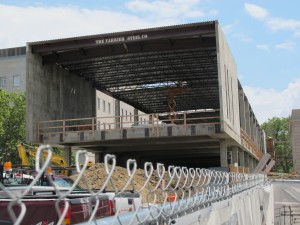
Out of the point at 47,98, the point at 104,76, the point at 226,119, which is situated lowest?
the point at 226,119

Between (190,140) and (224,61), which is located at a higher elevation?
(224,61)

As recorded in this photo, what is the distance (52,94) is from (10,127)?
20.8 metres

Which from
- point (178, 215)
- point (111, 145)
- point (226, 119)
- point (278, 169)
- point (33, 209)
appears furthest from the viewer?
point (278, 169)

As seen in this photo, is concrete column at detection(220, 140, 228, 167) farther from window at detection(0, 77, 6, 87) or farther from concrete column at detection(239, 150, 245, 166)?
window at detection(0, 77, 6, 87)

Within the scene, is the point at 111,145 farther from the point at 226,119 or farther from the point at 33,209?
the point at 33,209

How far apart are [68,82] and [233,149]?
639 inches

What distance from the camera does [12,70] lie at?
73.6m

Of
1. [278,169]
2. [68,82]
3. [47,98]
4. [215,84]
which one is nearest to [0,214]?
[47,98]

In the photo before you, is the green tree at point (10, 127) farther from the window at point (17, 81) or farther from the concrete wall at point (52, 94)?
the window at point (17, 81)

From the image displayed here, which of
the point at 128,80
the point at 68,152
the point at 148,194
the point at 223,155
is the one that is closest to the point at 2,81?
the point at 128,80

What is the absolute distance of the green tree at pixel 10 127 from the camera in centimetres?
5366

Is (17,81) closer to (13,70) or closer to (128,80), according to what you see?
(13,70)

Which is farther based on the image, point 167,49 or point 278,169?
point 278,169

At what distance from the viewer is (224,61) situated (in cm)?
3177
